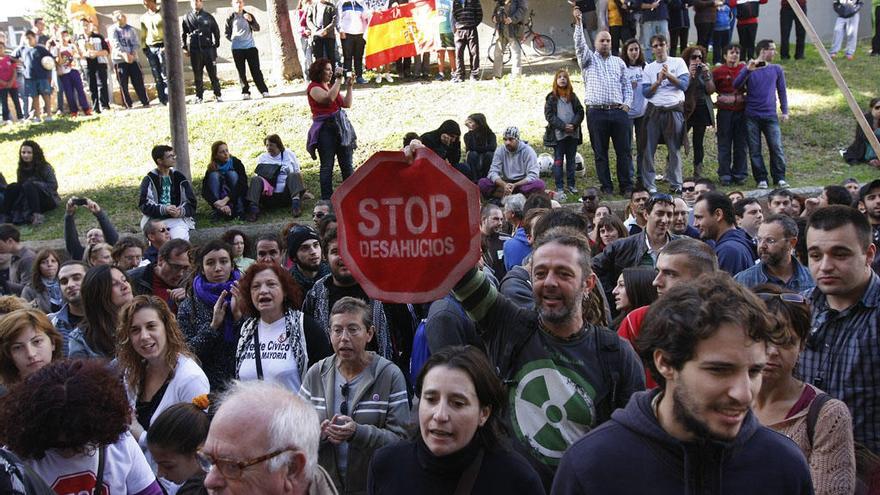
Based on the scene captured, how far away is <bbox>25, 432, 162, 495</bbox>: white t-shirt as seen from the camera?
3.31 metres

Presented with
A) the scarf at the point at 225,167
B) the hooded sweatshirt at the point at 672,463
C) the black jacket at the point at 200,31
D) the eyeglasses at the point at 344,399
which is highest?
the black jacket at the point at 200,31

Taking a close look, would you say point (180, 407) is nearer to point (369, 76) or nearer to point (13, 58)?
point (369, 76)

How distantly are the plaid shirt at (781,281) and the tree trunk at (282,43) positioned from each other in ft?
49.9

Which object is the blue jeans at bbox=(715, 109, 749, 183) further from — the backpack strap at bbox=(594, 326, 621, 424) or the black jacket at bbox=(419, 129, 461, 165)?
the backpack strap at bbox=(594, 326, 621, 424)

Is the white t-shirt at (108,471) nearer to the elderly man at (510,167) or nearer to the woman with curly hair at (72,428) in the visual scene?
the woman with curly hair at (72,428)

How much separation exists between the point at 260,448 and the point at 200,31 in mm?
15597

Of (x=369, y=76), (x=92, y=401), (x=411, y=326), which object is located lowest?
(x=411, y=326)

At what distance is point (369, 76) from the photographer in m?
19.4

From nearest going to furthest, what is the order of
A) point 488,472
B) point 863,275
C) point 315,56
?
point 488,472, point 863,275, point 315,56

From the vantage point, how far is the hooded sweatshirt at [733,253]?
666 cm

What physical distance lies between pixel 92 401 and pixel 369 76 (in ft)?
54.4

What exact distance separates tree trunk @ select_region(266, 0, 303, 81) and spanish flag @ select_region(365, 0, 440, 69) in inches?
94.7

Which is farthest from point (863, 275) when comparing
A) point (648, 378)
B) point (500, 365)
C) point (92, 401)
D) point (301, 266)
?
point (301, 266)

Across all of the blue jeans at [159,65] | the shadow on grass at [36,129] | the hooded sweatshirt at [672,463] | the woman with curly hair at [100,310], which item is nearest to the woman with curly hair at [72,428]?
the hooded sweatshirt at [672,463]
